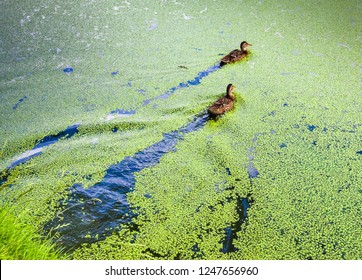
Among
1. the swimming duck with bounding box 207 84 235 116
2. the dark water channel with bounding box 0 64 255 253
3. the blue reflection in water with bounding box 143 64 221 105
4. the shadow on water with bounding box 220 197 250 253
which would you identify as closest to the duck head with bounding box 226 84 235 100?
the swimming duck with bounding box 207 84 235 116

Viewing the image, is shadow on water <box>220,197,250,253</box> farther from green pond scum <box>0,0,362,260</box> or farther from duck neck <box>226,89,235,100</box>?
duck neck <box>226,89,235,100</box>

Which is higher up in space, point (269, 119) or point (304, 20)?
point (304, 20)

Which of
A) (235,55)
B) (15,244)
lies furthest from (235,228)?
(235,55)

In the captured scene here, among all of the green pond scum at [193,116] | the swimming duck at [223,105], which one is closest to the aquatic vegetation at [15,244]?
the green pond scum at [193,116]

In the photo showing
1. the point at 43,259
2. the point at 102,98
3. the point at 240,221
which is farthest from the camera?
the point at 102,98

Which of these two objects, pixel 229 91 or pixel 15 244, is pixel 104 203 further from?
pixel 229 91
